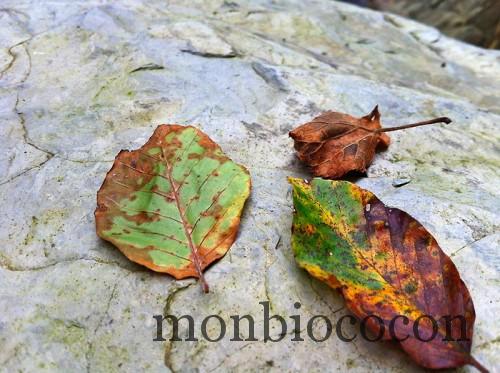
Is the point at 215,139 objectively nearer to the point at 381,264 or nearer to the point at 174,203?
the point at 174,203

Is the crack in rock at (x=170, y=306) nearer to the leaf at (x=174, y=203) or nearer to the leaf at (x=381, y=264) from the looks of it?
the leaf at (x=174, y=203)

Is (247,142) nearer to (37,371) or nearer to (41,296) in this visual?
(41,296)

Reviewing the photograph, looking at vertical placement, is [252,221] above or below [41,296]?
above

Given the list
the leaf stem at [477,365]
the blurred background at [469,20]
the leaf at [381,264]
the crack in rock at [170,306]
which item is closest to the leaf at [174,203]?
the crack in rock at [170,306]

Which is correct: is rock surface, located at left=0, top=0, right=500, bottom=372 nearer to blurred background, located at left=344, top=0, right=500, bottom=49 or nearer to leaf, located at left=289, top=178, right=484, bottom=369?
leaf, located at left=289, top=178, right=484, bottom=369

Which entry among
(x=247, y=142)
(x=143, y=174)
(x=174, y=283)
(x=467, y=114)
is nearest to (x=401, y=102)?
(x=467, y=114)

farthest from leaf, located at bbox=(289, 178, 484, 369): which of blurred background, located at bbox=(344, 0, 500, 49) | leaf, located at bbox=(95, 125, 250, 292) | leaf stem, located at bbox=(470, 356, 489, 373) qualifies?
blurred background, located at bbox=(344, 0, 500, 49)

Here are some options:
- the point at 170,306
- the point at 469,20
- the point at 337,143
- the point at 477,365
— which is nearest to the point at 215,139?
the point at 337,143
